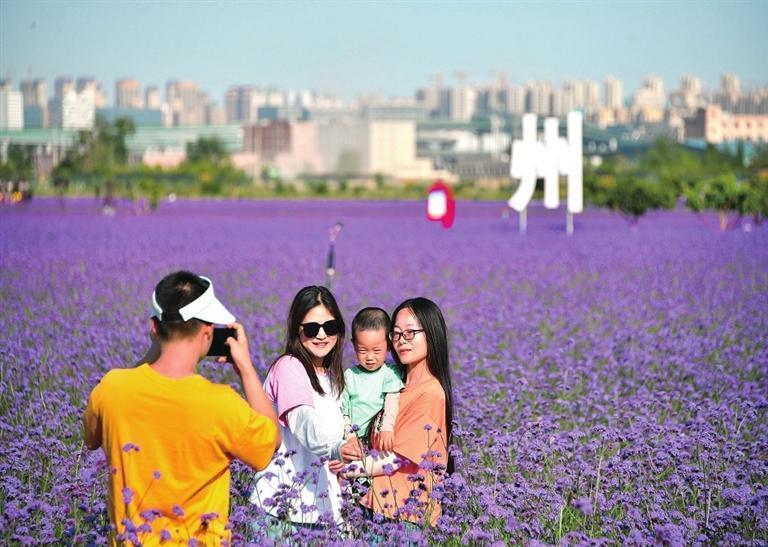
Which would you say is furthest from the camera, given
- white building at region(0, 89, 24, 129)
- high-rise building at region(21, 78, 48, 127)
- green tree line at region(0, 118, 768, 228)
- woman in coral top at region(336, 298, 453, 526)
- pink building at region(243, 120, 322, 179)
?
pink building at region(243, 120, 322, 179)

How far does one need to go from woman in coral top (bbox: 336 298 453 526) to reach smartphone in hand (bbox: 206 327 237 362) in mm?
567

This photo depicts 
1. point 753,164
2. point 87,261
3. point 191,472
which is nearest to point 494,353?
point 191,472

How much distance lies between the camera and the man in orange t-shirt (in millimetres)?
3258

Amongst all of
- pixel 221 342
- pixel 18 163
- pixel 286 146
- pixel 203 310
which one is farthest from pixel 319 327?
pixel 286 146

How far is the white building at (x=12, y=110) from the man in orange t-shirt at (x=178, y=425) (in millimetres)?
33305

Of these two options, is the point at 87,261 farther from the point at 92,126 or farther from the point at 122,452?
the point at 92,126

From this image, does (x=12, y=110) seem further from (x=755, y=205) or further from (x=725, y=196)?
(x=755, y=205)

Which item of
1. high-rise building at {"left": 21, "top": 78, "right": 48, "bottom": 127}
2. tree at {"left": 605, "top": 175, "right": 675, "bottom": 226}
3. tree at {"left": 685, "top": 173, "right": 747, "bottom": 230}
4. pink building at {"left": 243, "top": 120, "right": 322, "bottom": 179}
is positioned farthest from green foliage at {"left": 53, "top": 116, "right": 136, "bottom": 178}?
tree at {"left": 685, "top": 173, "right": 747, "bottom": 230}

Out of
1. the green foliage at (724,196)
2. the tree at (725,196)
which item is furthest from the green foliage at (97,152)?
the tree at (725,196)

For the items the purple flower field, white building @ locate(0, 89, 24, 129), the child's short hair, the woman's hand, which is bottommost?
the purple flower field

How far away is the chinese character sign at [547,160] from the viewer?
2070 centimetres

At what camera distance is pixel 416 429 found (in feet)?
13.3

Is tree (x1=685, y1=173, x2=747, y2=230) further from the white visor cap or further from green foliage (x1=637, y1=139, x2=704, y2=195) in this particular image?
green foliage (x1=637, y1=139, x2=704, y2=195)

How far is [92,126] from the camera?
100750mm
